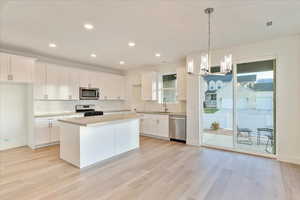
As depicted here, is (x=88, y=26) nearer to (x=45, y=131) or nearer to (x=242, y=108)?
(x=45, y=131)

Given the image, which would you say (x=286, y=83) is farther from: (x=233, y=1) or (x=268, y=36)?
(x=233, y=1)

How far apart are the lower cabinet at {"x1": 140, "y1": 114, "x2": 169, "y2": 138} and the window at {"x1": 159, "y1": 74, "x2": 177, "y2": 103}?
845 millimetres

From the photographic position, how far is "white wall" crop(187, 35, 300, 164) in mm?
3207

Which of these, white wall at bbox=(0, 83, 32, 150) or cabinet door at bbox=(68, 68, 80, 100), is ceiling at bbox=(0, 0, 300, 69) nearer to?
cabinet door at bbox=(68, 68, 80, 100)

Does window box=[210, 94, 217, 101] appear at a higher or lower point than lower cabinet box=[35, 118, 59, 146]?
higher

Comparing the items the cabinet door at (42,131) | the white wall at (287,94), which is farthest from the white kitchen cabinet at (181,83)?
the cabinet door at (42,131)

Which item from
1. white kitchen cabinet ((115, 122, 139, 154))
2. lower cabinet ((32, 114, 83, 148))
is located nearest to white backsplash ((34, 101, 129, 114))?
lower cabinet ((32, 114, 83, 148))

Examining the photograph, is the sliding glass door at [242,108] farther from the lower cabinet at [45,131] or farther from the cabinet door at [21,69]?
the cabinet door at [21,69]

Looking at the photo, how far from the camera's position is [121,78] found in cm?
673

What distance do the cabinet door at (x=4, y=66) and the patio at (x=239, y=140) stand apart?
538 cm

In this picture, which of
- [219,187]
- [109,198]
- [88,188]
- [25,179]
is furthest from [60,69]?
[219,187]

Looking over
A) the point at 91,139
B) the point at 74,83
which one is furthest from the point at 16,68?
the point at 91,139

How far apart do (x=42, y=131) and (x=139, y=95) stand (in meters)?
3.68

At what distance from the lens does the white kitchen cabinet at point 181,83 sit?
194 inches
